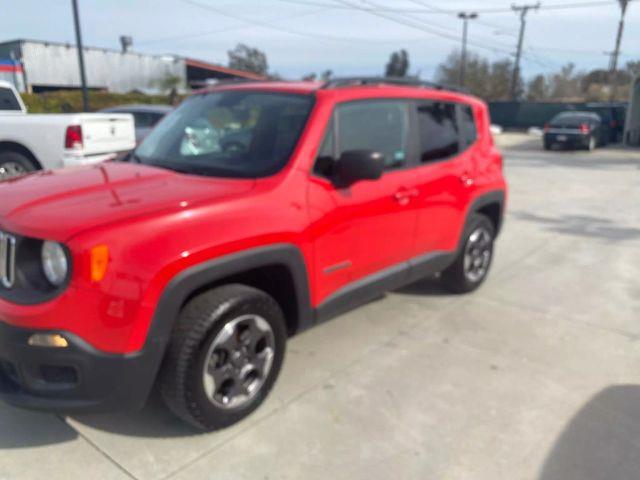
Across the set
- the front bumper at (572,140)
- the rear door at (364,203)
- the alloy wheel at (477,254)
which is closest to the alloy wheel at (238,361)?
the rear door at (364,203)

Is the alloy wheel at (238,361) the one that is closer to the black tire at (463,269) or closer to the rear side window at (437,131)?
the rear side window at (437,131)

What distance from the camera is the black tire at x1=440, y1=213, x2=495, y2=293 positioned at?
179 inches

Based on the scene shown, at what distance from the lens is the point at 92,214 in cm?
238

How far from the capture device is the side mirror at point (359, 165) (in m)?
3.04

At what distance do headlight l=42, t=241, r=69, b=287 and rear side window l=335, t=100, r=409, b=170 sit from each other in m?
1.65

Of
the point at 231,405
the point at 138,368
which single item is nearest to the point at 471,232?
the point at 231,405

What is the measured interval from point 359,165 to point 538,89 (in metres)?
62.2

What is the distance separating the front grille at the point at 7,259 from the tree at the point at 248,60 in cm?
7422

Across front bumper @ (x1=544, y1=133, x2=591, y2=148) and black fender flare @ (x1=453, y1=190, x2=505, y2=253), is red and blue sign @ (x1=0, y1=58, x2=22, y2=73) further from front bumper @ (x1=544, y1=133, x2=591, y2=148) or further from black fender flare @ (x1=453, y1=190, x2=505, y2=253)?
black fender flare @ (x1=453, y1=190, x2=505, y2=253)

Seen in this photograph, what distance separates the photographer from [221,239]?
8.33 feet

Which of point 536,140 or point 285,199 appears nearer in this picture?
point 285,199

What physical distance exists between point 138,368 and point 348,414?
1171 mm

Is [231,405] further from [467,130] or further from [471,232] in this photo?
[467,130]

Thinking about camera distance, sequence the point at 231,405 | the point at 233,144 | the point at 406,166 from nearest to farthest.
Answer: the point at 231,405 → the point at 233,144 → the point at 406,166
